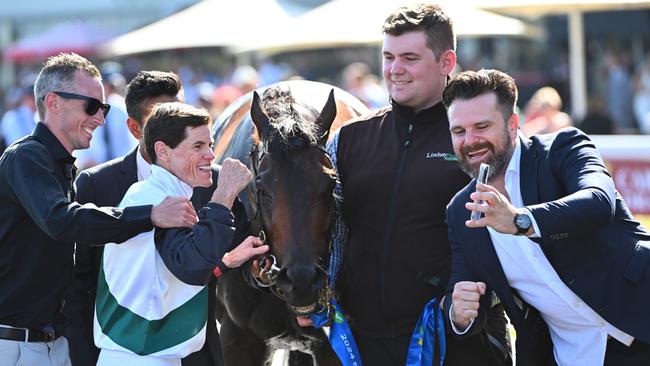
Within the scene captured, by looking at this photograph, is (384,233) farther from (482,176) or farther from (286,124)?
(482,176)

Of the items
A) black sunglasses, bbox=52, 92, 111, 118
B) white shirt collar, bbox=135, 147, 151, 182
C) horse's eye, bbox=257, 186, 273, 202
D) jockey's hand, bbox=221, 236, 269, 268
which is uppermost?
black sunglasses, bbox=52, 92, 111, 118

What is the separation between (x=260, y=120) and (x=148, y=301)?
1200mm

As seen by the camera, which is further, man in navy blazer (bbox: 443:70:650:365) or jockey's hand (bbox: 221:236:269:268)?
jockey's hand (bbox: 221:236:269:268)

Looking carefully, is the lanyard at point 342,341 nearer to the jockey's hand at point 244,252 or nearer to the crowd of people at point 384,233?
the crowd of people at point 384,233

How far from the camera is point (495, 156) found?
4238 millimetres

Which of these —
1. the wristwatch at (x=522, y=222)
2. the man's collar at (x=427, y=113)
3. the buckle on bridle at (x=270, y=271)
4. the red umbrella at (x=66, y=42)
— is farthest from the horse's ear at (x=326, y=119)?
the red umbrella at (x=66, y=42)

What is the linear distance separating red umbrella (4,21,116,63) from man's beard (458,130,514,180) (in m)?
28.7

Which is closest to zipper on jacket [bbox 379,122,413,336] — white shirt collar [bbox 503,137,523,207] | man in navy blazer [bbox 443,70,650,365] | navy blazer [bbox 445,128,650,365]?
man in navy blazer [bbox 443,70,650,365]

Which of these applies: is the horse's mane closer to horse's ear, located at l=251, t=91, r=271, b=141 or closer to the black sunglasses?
horse's ear, located at l=251, t=91, r=271, b=141

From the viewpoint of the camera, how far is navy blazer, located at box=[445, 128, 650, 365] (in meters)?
3.90

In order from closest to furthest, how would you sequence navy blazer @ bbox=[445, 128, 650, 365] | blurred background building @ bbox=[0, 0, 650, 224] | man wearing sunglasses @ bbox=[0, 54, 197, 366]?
navy blazer @ bbox=[445, 128, 650, 365], man wearing sunglasses @ bbox=[0, 54, 197, 366], blurred background building @ bbox=[0, 0, 650, 224]

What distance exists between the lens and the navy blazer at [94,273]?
4523 mm

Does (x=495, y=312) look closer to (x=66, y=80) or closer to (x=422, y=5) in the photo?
(x=422, y=5)

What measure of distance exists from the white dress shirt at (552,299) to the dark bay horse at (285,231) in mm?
830
